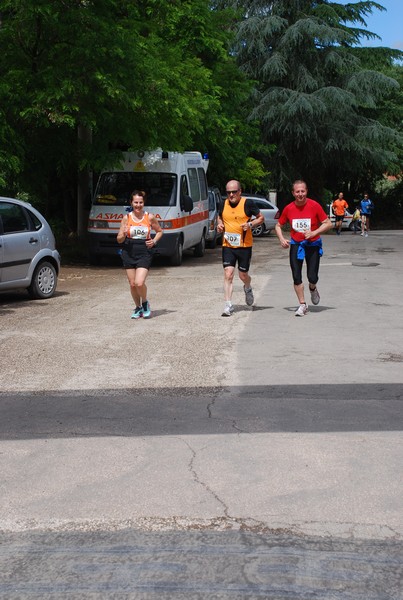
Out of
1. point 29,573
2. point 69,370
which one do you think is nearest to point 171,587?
point 29,573

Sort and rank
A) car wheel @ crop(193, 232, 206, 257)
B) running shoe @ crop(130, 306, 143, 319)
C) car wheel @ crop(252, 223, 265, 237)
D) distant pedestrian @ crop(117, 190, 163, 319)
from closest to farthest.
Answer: distant pedestrian @ crop(117, 190, 163, 319) → running shoe @ crop(130, 306, 143, 319) → car wheel @ crop(193, 232, 206, 257) → car wheel @ crop(252, 223, 265, 237)

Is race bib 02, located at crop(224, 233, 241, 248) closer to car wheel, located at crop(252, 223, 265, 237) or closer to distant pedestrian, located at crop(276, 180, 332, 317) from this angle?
distant pedestrian, located at crop(276, 180, 332, 317)

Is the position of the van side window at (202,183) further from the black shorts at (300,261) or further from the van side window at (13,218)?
the black shorts at (300,261)

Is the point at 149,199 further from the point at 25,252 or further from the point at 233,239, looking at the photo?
the point at 233,239

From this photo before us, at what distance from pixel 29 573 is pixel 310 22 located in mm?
41654

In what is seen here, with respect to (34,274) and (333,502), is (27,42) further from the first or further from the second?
(333,502)

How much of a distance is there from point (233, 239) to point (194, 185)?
10.6 meters

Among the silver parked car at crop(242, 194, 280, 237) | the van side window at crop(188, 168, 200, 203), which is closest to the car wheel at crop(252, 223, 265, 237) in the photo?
the silver parked car at crop(242, 194, 280, 237)

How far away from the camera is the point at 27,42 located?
1962 centimetres

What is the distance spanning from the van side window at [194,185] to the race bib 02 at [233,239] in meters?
9.89

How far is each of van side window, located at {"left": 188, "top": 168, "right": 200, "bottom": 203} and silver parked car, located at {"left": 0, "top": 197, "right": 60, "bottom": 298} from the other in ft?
26.2

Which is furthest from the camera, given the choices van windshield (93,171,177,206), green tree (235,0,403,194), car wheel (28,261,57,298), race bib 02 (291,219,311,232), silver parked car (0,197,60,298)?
green tree (235,0,403,194)

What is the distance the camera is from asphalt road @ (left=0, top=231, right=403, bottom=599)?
3.90 metres

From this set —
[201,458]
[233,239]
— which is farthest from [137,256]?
[201,458]
